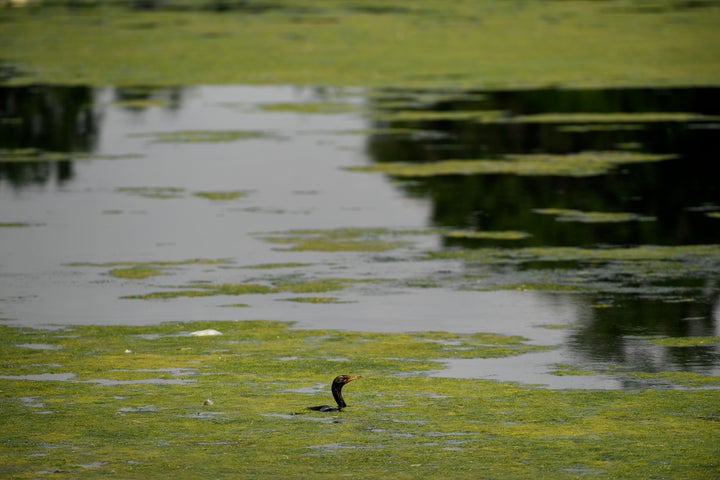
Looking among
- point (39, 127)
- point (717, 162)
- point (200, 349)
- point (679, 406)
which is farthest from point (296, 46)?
point (679, 406)

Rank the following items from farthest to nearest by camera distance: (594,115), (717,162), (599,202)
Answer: (594,115) < (717,162) < (599,202)

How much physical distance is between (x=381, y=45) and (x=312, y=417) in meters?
28.4

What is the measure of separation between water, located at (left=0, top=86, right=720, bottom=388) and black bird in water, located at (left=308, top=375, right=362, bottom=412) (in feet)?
5.11

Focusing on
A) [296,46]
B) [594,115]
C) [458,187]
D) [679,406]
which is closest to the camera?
[679,406]

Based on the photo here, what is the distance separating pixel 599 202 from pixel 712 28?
2123cm

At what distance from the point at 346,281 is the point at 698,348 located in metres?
4.27

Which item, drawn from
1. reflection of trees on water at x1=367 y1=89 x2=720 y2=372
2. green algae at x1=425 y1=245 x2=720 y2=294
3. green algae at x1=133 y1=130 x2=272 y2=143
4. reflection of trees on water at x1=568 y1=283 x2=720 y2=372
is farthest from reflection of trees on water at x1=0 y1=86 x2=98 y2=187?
reflection of trees on water at x1=568 y1=283 x2=720 y2=372

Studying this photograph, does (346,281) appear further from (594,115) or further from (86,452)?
(594,115)

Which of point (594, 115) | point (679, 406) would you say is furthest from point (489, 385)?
point (594, 115)

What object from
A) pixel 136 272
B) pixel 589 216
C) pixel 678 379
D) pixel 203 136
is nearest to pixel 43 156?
pixel 203 136

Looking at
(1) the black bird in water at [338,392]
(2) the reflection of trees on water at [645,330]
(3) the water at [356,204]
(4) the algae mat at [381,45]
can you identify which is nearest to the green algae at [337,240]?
(3) the water at [356,204]

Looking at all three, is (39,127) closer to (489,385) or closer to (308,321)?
(308,321)

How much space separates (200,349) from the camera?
12.4 metres

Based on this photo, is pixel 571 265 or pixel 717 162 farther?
pixel 717 162
